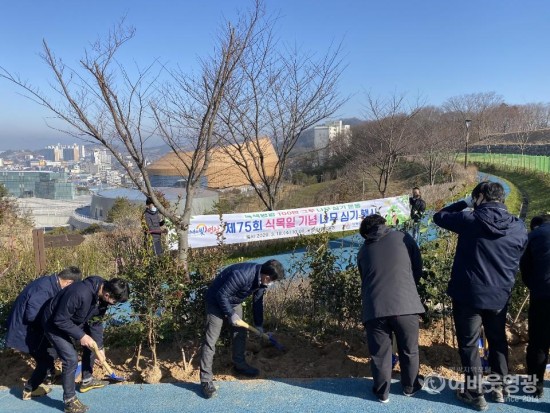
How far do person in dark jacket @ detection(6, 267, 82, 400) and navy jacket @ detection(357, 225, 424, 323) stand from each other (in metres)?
2.43

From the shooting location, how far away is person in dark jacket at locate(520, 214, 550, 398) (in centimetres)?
335

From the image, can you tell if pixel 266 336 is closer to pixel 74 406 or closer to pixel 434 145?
pixel 74 406

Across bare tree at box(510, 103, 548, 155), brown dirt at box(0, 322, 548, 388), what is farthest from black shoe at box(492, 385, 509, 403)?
bare tree at box(510, 103, 548, 155)

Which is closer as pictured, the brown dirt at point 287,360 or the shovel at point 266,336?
the shovel at point 266,336

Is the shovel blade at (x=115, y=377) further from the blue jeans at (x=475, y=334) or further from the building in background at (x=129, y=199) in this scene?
the building in background at (x=129, y=199)

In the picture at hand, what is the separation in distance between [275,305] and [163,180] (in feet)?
54.9

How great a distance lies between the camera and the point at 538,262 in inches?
134

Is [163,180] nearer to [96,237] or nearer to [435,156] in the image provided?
[96,237]

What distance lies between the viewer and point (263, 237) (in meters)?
11.3

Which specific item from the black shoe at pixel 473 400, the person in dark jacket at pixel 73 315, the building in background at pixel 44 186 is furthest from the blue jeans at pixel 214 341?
the building in background at pixel 44 186

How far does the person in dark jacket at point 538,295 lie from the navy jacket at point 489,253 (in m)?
0.17

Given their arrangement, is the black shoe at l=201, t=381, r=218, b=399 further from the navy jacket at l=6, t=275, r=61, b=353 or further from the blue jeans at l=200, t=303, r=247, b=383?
the navy jacket at l=6, t=275, r=61, b=353

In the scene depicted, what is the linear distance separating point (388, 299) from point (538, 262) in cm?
115

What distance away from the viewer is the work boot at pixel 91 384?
399 cm
